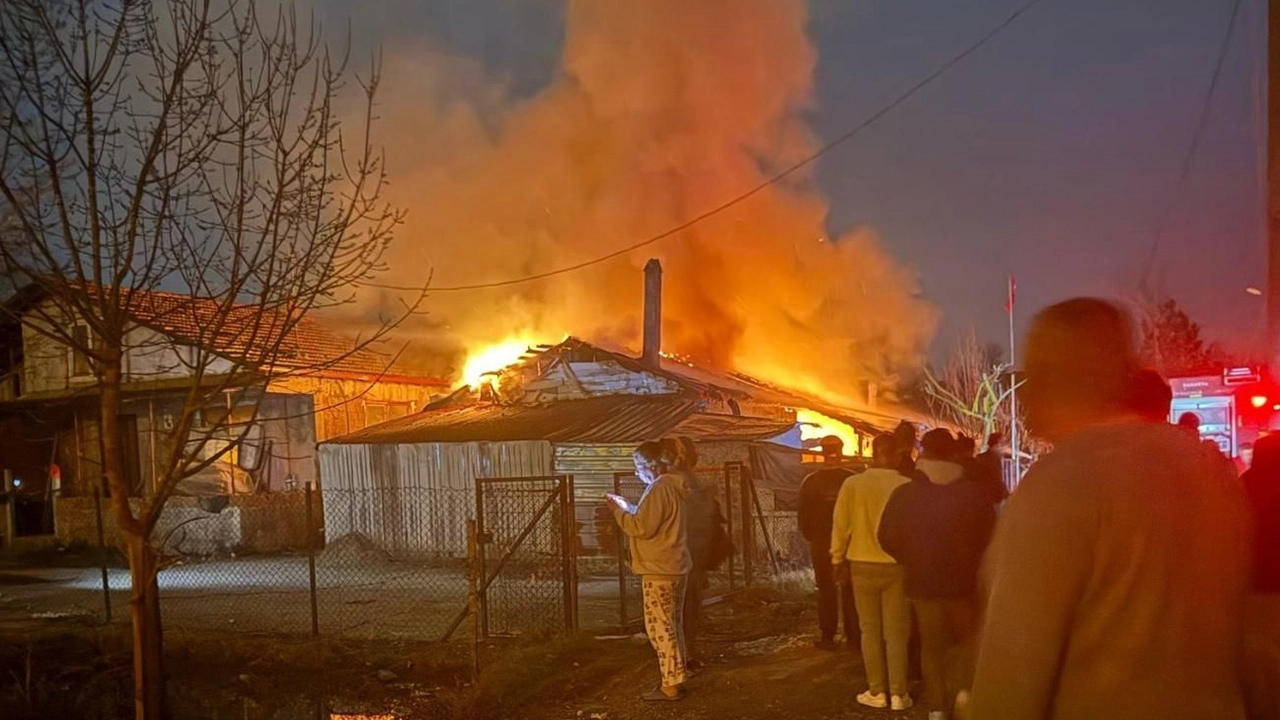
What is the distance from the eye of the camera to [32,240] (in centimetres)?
467

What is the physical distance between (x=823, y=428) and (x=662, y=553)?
61.8 feet

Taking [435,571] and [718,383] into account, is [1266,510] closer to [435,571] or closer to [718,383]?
[435,571]

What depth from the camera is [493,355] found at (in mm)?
26656

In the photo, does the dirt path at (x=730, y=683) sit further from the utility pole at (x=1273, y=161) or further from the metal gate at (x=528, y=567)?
the utility pole at (x=1273, y=161)

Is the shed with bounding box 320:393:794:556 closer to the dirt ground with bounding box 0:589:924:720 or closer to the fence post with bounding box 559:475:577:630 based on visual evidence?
Answer: the dirt ground with bounding box 0:589:924:720

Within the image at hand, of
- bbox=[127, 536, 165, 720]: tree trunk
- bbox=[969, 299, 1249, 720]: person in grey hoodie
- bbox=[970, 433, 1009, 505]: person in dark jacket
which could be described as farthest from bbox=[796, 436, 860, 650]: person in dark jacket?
bbox=[969, 299, 1249, 720]: person in grey hoodie

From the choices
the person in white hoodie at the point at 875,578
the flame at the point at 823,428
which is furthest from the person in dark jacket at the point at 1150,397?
the flame at the point at 823,428

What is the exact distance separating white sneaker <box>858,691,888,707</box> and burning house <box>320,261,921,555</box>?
8.77 metres

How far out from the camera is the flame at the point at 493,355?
25922mm

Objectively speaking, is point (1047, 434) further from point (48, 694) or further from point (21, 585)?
point (21, 585)

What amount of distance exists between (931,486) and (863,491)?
0.91m

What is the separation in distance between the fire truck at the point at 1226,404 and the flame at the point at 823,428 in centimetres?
856

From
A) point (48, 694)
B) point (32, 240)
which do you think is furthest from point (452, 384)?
point (32, 240)

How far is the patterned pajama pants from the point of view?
6.72 m
